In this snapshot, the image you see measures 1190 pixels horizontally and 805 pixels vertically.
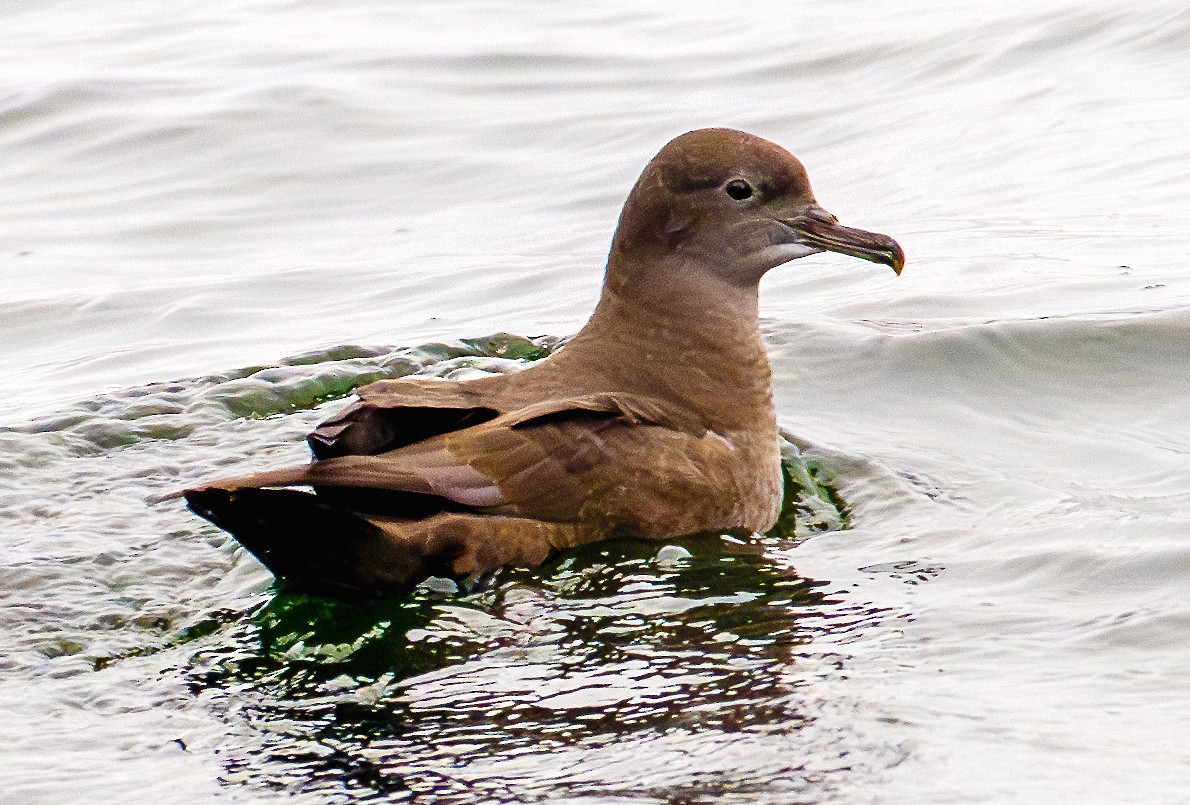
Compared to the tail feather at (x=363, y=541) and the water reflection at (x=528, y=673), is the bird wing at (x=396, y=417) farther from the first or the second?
the water reflection at (x=528, y=673)

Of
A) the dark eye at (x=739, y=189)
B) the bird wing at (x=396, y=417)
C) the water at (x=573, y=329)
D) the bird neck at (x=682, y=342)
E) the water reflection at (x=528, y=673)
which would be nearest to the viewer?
the water reflection at (x=528, y=673)

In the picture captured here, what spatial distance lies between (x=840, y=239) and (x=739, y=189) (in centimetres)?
39

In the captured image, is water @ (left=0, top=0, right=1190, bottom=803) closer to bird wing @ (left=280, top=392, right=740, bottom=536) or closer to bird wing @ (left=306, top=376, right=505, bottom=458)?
bird wing @ (left=280, top=392, right=740, bottom=536)

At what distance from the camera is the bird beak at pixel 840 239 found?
6328mm

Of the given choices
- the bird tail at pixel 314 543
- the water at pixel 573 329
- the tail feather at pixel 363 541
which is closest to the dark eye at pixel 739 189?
the water at pixel 573 329

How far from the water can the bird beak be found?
0.79 metres

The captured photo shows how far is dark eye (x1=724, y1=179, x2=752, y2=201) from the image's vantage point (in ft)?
20.7

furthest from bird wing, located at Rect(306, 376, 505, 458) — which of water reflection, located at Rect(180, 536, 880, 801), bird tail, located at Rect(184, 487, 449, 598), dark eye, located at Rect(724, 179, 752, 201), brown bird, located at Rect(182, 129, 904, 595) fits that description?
dark eye, located at Rect(724, 179, 752, 201)

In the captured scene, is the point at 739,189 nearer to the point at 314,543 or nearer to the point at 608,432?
the point at 608,432

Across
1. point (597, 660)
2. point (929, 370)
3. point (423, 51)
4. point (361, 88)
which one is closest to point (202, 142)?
point (361, 88)

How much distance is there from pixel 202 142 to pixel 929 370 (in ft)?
24.2

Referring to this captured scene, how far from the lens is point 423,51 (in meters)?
15.6

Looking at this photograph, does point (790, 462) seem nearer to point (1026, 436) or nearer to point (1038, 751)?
point (1026, 436)

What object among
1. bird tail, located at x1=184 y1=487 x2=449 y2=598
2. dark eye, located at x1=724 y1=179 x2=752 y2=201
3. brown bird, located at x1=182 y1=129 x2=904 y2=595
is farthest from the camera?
dark eye, located at x1=724 y1=179 x2=752 y2=201
